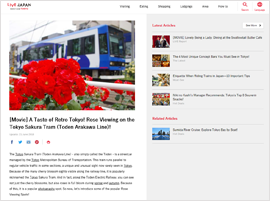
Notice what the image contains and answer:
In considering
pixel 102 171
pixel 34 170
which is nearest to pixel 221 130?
pixel 102 171

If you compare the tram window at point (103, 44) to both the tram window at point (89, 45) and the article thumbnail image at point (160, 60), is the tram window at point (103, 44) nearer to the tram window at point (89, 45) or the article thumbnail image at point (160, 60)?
the tram window at point (89, 45)

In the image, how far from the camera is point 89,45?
912 centimetres

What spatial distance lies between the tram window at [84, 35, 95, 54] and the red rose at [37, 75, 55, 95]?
27.1 feet

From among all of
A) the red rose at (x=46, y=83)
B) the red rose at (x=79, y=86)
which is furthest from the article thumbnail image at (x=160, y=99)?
the red rose at (x=46, y=83)

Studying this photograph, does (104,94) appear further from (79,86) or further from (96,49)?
(96,49)

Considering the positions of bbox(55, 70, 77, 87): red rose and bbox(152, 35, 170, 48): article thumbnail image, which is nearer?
bbox(55, 70, 77, 87): red rose

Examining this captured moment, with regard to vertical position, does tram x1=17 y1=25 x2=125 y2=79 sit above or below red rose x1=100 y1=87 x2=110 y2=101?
above

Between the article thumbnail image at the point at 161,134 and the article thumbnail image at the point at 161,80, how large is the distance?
0.35 m

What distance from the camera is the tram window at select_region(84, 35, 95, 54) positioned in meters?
9.00

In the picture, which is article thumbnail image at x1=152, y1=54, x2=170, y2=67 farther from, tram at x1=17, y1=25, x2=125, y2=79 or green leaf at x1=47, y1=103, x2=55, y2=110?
tram at x1=17, y1=25, x2=125, y2=79

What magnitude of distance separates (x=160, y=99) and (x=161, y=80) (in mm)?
152

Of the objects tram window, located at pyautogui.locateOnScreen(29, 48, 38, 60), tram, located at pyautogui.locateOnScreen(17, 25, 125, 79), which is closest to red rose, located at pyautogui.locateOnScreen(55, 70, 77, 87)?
tram, located at pyautogui.locateOnScreen(17, 25, 125, 79)

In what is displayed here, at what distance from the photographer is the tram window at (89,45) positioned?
9.00 metres

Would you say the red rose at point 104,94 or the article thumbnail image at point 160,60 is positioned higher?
the article thumbnail image at point 160,60
